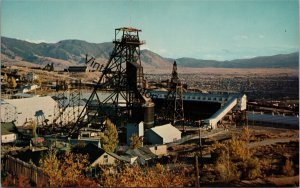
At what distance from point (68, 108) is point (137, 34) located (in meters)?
12.3

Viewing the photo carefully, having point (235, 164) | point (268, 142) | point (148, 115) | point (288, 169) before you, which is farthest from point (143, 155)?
point (288, 169)

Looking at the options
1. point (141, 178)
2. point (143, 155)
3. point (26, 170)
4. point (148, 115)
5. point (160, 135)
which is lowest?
point (143, 155)

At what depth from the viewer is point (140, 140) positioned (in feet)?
91.6

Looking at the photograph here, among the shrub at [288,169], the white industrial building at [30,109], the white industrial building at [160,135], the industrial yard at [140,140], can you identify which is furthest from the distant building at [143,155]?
the white industrial building at [30,109]

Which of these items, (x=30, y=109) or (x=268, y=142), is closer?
(x=268, y=142)

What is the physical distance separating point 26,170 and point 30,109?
63.0ft

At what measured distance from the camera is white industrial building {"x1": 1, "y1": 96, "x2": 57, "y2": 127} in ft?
112

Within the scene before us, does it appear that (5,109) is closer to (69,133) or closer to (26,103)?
(26,103)

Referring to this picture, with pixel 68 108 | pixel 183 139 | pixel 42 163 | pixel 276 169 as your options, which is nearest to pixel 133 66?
pixel 183 139

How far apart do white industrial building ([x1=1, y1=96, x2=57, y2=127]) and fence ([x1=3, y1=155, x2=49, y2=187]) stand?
50.9 ft

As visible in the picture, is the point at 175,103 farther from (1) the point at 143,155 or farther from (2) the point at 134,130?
(1) the point at 143,155

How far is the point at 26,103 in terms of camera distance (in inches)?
1385

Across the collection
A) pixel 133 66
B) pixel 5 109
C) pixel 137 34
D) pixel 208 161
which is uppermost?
pixel 137 34

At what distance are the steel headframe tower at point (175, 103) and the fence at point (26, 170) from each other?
20206mm
